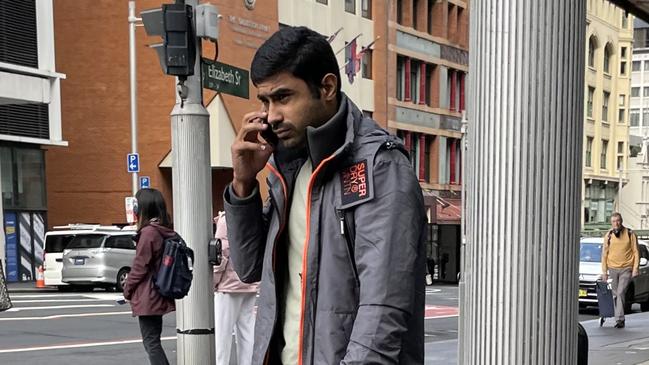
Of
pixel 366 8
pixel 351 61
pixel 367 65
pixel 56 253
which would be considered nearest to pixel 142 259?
pixel 56 253

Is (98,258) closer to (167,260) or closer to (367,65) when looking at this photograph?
(167,260)

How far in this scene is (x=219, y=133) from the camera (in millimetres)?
33094

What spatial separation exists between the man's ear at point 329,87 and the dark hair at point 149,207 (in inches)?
191

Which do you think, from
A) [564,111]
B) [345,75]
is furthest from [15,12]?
[564,111]

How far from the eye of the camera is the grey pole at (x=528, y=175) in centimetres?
304

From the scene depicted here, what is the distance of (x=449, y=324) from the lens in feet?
54.0

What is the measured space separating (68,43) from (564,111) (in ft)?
114

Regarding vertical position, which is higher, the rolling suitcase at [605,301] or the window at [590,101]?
the window at [590,101]

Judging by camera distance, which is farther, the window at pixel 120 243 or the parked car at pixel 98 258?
the window at pixel 120 243

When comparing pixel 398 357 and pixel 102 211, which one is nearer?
pixel 398 357

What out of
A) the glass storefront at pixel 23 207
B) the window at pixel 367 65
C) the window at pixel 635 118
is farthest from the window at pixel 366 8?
the window at pixel 635 118

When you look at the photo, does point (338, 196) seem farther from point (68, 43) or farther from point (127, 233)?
point (68, 43)

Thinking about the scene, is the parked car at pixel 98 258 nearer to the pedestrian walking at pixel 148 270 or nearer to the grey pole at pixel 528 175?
the pedestrian walking at pixel 148 270

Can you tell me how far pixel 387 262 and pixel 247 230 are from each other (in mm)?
666
